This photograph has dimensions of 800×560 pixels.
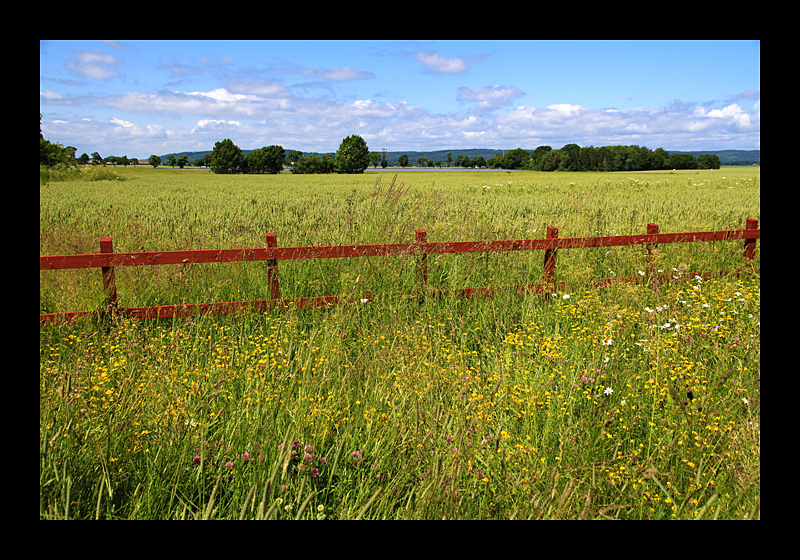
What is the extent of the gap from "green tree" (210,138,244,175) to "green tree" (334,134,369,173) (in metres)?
28.1

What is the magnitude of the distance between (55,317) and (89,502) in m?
3.62

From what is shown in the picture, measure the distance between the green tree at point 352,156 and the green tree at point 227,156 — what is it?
2813 cm

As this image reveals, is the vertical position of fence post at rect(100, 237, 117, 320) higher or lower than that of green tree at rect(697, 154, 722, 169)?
lower

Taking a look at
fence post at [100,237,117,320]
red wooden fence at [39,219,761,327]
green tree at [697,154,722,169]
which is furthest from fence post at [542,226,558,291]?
green tree at [697,154,722,169]

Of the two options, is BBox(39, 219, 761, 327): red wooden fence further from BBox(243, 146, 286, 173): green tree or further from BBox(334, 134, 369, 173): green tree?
BBox(243, 146, 286, 173): green tree

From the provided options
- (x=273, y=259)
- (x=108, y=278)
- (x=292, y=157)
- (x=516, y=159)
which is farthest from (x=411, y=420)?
(x=292, y=157)

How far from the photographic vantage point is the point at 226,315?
18.6ft

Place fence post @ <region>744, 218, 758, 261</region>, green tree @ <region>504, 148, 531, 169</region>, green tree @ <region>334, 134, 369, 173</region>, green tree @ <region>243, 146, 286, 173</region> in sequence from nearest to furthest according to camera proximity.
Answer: fence post @ <region>744, 218, 758, 261</region>
green tree @ <region>334, 134, 369, 173</region>
green tree @ <region>504, 148, 531, 169</region>
green tree @ <region>243, 146, 286, 173</region>

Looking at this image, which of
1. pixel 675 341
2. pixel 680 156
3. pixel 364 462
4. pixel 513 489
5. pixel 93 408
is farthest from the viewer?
pixel 680 156

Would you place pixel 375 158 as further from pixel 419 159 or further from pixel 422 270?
pixel 422 270

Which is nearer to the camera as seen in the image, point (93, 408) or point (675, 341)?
point (93, 408)

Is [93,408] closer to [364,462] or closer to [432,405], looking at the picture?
[364,462]

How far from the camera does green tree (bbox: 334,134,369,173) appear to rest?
3930 inches

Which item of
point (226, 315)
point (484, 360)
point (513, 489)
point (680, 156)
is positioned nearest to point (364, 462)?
point (513, 489)
